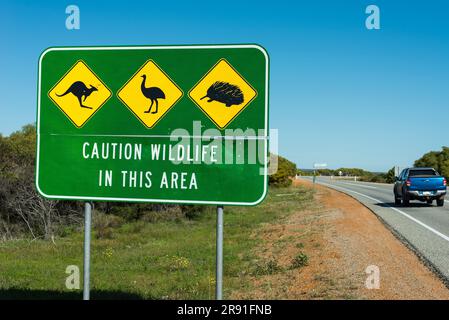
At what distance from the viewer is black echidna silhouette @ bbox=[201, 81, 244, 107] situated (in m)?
4.41

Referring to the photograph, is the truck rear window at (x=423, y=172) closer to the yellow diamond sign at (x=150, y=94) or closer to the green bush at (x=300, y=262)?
the green bush at (x=300, y=262)

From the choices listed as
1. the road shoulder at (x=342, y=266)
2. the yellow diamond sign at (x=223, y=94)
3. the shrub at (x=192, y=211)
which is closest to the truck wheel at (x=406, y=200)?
the road shoulder at (x=342, y=266)

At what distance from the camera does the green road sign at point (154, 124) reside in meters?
4.41

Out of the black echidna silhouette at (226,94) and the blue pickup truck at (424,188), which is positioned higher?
the black echidna silhouette at (226,94)

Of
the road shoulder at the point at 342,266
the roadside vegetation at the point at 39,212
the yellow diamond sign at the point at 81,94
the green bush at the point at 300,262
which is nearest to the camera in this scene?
the yellow diamond sign at the point at 81,94

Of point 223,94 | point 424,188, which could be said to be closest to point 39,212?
point 424,188

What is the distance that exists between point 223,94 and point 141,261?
9.94m

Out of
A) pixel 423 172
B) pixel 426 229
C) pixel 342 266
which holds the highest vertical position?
pixel 423 172

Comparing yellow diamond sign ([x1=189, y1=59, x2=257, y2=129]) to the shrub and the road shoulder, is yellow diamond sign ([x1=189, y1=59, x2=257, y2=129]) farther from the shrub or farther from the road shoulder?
the shrub

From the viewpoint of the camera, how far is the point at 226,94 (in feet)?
14.6

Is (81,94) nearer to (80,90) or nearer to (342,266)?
(80,90)

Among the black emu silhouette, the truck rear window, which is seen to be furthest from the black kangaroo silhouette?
the truck rear window

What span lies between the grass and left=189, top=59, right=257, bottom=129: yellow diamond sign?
485 centimetres
